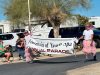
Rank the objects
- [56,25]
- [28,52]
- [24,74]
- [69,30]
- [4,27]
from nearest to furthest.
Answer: [24,74], [28,52], [69,30], [56,25], [4,27]

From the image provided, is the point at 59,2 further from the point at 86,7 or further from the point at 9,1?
the point at 9,1

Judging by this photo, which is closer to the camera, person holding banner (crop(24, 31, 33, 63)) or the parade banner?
the parade banner

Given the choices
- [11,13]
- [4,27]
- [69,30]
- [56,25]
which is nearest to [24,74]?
[69,30]

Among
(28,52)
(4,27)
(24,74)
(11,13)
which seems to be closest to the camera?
(24,74)

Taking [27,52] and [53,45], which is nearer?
[53,45]

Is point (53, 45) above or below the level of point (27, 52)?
above

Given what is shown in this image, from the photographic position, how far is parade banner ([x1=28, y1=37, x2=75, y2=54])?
60.1ft

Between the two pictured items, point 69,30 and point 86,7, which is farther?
point 86,7

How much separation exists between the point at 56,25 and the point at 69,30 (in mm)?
3225

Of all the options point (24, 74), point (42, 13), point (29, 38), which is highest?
point (42, 13)

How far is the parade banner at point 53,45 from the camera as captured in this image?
1833 cm

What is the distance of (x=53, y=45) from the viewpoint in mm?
18766

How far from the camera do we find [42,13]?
130 feet

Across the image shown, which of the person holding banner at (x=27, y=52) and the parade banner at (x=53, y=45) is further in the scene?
the person holding banner at (x=27, y=52)
